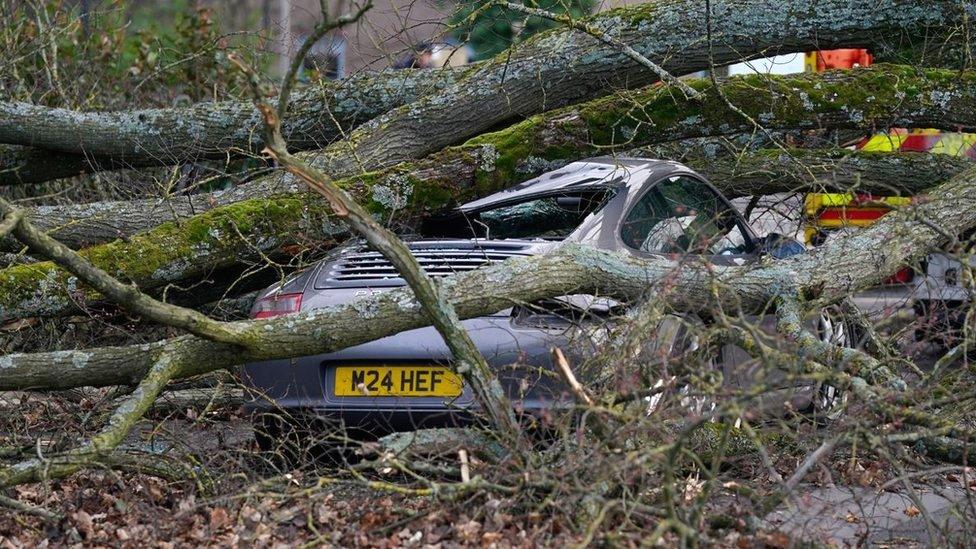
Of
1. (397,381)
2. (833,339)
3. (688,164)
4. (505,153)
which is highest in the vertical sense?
(505,153)

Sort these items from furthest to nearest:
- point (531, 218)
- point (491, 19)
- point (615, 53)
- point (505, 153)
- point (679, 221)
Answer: point (615, 53)
point (491, 19)
point (505, 153)
point (531, 218)
point (679, 221)

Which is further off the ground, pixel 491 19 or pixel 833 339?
pixel 491 19

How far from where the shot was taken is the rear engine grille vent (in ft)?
18.0

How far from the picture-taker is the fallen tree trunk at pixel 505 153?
248 inches

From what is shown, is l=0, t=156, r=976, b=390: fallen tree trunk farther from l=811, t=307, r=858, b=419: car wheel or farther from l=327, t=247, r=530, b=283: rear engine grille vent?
l=327, t=247, r=530, b=283: rear engine grille vent

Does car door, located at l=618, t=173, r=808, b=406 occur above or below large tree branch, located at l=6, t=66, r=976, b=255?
below

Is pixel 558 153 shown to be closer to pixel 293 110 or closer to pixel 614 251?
pixel 614 251

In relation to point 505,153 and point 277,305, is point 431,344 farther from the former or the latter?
point 505,153

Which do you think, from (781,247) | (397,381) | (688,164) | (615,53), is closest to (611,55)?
(615,53)

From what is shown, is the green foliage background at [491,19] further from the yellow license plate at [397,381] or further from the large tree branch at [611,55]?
the yellow license plate at [397,381]

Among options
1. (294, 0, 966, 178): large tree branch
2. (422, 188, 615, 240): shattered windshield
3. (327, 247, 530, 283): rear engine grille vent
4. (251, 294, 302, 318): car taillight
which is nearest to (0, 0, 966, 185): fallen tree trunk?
(294, 0, 966, 178): large tree branch

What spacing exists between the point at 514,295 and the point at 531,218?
1.28 metres

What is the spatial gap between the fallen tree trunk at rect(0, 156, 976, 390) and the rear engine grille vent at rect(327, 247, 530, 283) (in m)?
0.34

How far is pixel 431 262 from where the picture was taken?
5.57 m
